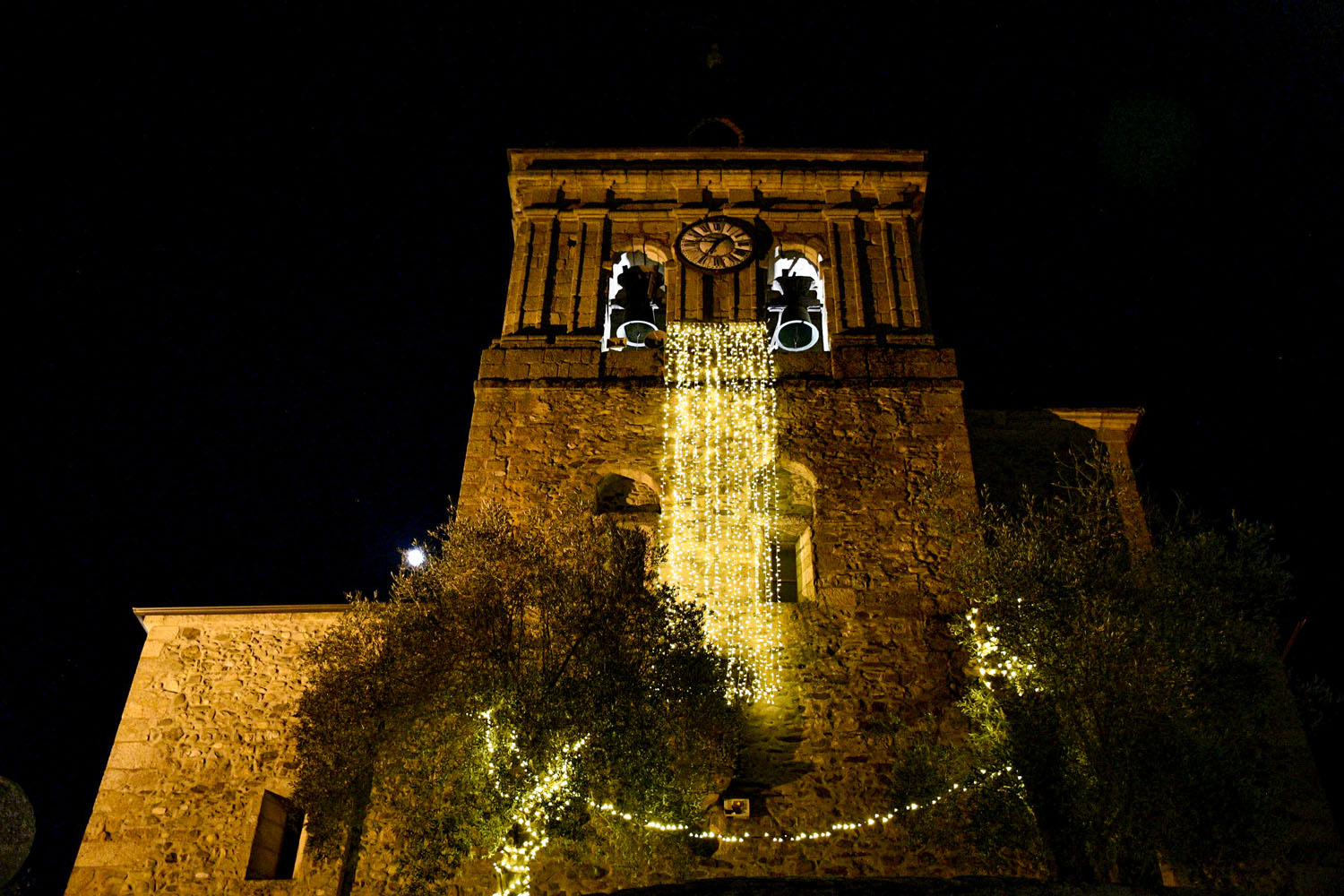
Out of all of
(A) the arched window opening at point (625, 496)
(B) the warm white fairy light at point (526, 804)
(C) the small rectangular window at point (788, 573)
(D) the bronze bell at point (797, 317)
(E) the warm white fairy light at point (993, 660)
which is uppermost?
(D) the bronze bell at point (797, 317)

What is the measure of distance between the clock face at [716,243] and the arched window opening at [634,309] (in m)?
0.62

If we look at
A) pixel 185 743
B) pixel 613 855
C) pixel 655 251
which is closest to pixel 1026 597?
pixel 613 855

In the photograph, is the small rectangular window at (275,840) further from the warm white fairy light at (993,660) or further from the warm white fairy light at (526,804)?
the warm white fairy light at (993,660)

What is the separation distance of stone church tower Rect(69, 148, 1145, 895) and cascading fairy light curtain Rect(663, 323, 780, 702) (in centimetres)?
3

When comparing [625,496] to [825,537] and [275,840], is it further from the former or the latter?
[275,840]

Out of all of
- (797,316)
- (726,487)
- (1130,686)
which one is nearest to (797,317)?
(797,316)

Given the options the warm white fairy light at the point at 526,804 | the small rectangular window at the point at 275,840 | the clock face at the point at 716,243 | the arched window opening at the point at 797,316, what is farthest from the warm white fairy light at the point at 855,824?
the clock face at the point at 716,243

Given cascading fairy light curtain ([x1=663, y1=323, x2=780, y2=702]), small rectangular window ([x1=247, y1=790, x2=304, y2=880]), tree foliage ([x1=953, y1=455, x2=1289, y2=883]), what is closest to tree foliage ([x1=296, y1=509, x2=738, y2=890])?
cascading fairy light curtain ([x1=663, y1=323, x2=780, y2=702])

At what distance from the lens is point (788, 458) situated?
39.1 feet

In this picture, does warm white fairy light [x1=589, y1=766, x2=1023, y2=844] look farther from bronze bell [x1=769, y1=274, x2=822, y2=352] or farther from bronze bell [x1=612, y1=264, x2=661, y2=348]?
bronze bell [x1=612, y1=264, x2=661, y2=348]

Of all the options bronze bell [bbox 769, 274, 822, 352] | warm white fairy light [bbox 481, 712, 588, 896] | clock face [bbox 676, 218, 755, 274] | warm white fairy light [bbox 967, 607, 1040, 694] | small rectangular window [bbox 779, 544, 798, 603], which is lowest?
warm white fairy light [bbox 481, 712, 588, 896]

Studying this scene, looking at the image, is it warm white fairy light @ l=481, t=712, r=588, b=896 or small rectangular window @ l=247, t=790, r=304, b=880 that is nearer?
warm white fairy light @ l=481, t=712, r=588, b=896

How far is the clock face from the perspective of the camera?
547 inches

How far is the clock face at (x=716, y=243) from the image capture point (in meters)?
13.9
